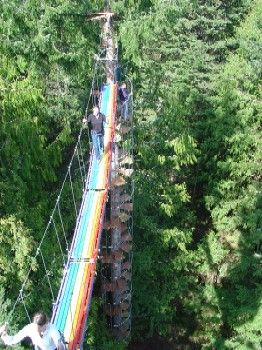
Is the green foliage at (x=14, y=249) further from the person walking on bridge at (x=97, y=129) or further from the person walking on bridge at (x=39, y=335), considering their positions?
the person walking on bridge at (x=39, y=335)

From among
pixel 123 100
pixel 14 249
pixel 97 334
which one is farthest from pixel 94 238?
pixel 123 100

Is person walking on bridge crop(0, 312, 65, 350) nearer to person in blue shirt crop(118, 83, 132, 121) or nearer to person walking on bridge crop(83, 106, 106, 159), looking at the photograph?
person walking on bridge crop(83, 106, 106, 159)

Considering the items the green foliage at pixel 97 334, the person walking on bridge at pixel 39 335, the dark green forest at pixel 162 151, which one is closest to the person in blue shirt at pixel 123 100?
the dark green forest at pixel 162 151

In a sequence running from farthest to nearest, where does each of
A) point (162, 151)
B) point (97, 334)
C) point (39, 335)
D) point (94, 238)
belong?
point (162, 151) → point (97, 334) → point (94, 238) → point (39, 335)

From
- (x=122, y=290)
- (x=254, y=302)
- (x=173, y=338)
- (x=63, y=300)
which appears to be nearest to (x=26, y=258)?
(x=63, y=300)

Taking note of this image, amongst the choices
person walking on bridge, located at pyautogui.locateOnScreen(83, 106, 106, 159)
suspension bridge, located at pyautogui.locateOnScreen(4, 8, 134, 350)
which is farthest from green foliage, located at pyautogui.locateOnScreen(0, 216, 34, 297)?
person walking on bridge, located at pyautogui.locateOnScreen(83, 106, 106, 159)

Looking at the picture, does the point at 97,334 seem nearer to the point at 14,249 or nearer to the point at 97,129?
the point at 14,249
